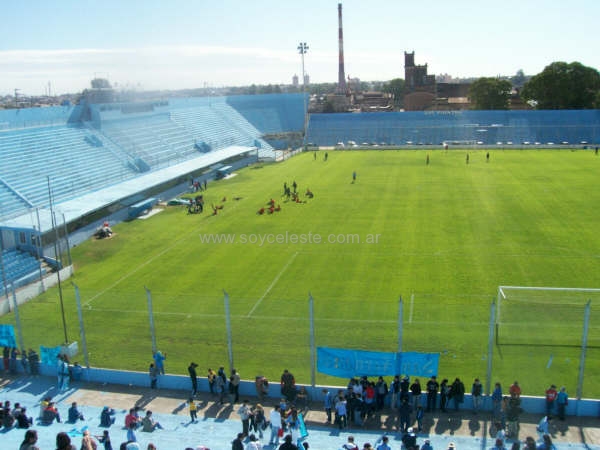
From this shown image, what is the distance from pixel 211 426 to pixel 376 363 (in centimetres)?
416

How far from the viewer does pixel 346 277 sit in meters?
21.8

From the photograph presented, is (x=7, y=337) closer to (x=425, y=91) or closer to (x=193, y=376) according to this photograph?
(x=193, y=376)

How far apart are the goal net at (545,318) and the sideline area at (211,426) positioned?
3.61 meters

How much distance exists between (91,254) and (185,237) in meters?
4.78

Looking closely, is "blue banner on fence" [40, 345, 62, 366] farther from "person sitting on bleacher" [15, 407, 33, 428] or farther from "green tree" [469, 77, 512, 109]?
"green tree" [469, 77, 512, 109]

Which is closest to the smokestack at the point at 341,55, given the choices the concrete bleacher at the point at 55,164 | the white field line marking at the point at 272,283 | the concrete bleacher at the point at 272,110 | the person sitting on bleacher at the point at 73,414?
the concrete bleacher at the point at 272,110

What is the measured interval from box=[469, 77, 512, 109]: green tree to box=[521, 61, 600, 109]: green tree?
4735 millimetres

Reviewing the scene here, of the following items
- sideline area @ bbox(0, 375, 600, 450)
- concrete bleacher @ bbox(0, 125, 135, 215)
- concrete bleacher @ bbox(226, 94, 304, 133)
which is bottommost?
sideline area @ bbox(0, 375, 600, 450)

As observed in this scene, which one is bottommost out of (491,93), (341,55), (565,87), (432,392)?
(432,392)

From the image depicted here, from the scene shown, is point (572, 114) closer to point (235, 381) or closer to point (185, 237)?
point (185, 237)

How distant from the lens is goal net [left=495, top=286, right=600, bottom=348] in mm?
15688

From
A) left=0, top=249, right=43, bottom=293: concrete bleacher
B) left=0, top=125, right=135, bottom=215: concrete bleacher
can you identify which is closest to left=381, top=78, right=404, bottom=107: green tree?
left=0, top=125, right=135, bottom=215: concrete bleacher

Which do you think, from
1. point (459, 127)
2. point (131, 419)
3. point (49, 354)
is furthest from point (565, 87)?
point (131, 419)

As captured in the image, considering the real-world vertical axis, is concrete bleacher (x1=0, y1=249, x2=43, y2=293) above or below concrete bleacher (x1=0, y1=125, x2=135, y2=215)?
below
